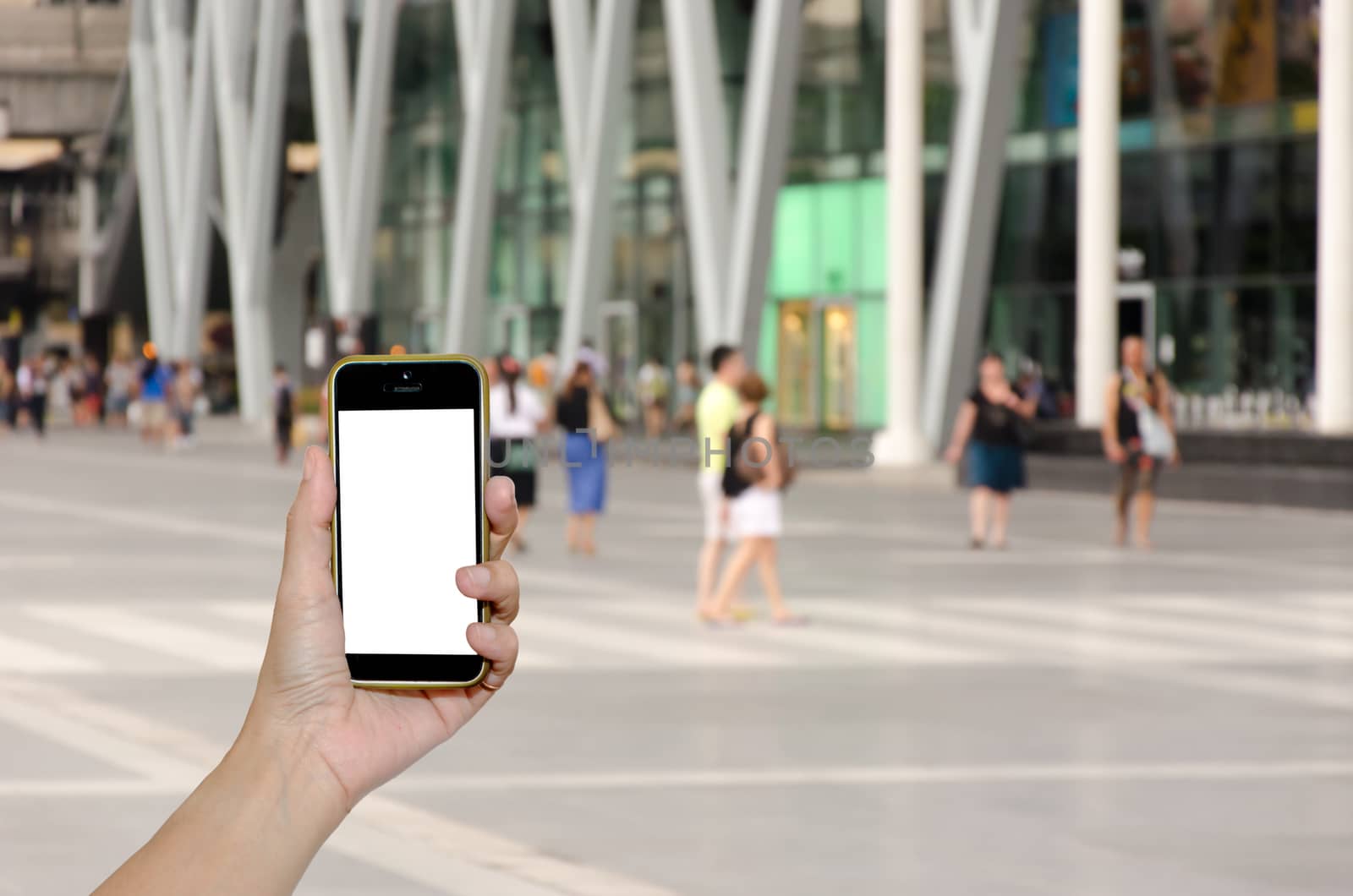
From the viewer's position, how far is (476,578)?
287 cm

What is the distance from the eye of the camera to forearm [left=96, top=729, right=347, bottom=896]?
261cm

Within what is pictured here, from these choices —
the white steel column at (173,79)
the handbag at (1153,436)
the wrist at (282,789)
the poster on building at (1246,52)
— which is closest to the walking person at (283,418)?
the poster on building at (1246,52)

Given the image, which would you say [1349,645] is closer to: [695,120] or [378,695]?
[378,695]

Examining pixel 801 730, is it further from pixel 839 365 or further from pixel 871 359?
pixel 839 365

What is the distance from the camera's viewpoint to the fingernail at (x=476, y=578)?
2.87m

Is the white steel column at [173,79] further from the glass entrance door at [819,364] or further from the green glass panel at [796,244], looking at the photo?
the glass entrance door at [819,364]

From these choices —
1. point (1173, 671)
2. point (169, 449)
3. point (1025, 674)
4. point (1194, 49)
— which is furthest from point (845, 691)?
point (169, 449)

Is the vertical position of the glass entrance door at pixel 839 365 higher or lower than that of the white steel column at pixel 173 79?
lower

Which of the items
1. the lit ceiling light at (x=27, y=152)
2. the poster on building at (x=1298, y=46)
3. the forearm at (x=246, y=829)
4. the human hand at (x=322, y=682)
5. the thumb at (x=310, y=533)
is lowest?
the forearm at (x=246, y=829)

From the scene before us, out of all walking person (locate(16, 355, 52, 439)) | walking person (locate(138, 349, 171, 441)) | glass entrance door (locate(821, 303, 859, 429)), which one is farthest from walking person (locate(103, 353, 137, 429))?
glass entrance door (locate(821, 303, 859, 429))

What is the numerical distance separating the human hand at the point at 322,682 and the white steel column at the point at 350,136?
5130 cm

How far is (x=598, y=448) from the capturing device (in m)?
22.3

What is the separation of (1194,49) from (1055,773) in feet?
116

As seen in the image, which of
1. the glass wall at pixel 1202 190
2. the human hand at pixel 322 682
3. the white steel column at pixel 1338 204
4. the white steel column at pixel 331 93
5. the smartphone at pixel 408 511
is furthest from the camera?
the white steel column at pixel 331 93
